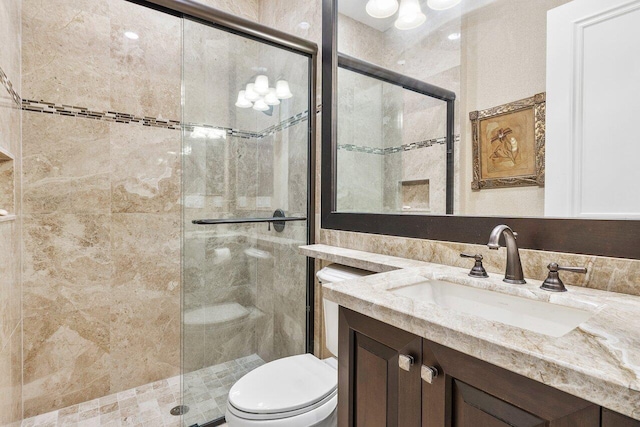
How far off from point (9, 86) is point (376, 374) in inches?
74.7

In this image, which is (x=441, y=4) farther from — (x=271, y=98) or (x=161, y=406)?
(x=161, y=406)

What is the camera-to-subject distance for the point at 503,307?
2.85 feet

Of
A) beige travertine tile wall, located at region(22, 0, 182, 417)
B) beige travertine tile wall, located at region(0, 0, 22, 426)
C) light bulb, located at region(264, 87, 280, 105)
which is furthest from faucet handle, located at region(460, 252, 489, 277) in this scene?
beige travertine tile wall, located at region(22, 0, 182, 417)

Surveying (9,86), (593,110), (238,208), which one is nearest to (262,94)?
(238,208)

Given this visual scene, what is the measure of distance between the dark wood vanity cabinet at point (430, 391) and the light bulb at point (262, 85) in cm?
139

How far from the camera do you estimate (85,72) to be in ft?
5.96

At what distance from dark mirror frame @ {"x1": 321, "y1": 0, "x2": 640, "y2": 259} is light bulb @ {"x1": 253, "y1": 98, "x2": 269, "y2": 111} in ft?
1.10

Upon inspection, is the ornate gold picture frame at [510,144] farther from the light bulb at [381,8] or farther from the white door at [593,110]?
the light bulb at [381,8]

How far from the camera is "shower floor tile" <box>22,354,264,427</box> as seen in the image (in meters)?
1.58

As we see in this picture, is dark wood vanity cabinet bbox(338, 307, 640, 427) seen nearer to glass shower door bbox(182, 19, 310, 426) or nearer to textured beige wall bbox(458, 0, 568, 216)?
textured beige wall bbox(458, 0, 568, 216)

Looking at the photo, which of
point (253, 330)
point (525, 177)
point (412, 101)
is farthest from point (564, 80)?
point (253, 330)

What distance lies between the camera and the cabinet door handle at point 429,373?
2.02 ft

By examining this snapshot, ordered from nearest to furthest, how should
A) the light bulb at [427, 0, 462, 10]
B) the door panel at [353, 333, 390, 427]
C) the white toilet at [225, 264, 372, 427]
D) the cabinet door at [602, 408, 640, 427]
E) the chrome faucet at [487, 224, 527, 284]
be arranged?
1. the cabinet door at [602, 408, 640, 427]
2. the door panel at [353, 333, 390, 427]
3. the chrome faucet at [487, 224, 527, 284]
4. the white toilet at [225, 264, 372, 427]
5. the light bulb at [427, 0, 462, 10]

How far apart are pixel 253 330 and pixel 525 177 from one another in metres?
1.55
